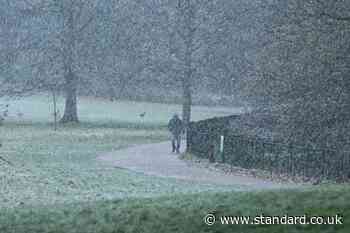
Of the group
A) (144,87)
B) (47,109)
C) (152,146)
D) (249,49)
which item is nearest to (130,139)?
(152,146)

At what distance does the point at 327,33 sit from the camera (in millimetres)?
19422

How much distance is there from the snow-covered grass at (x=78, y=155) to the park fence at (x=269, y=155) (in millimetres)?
3454

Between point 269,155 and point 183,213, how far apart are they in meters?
14.4

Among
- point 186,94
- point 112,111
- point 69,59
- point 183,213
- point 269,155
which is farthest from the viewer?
point 112,111

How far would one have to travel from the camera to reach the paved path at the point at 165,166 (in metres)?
20.8

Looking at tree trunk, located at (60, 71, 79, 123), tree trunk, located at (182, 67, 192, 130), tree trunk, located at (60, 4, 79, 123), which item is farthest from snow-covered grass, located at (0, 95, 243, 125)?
tree trunk, located at (182, 67, 192, 130)

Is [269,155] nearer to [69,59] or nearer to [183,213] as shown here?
[183,213]

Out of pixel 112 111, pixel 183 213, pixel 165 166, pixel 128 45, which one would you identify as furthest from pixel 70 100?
pixel 183 213

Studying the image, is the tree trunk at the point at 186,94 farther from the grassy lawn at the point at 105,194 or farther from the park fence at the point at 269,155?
the park fence at the point at 269,155

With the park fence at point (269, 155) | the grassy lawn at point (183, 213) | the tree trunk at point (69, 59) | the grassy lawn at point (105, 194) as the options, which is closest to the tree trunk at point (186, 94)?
the grassy lawn at point (105, 194)

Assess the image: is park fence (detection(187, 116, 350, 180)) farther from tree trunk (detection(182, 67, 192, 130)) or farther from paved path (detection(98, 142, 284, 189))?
tree trunk (detection(182, 67, 192, 130))

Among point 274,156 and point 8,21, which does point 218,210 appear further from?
point 8,21

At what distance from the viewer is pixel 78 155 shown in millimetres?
28250

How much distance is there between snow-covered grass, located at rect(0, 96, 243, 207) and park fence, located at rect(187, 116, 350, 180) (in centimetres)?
345
